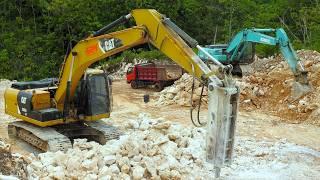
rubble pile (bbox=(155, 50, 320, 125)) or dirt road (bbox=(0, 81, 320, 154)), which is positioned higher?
rubble pile (bbox=(155, 50, 320, 125))

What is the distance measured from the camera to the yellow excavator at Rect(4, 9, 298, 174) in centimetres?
853

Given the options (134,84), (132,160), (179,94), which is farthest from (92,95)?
(134,84)

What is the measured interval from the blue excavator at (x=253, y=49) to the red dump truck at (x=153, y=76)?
1.78 meters

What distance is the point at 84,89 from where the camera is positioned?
10.7 meters

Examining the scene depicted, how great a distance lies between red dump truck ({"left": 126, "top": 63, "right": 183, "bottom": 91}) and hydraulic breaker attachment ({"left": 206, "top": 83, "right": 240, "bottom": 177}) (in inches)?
487

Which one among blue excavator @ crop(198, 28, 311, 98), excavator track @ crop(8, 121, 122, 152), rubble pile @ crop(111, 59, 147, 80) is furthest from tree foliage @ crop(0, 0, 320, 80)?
excavator track @ crop(8, 121, 122, 152)

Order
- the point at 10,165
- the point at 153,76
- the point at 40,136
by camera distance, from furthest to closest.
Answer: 1. the point at 153,76
2. the point at 40,136
3. the point at 10,165

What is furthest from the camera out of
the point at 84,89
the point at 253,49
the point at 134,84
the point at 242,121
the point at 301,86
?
the point at 134,84

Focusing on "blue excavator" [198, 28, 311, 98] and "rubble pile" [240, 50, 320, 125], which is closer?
"rubble pile" [240, 50, 320, 125]

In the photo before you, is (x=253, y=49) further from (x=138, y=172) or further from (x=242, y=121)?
(x=138, y=172)

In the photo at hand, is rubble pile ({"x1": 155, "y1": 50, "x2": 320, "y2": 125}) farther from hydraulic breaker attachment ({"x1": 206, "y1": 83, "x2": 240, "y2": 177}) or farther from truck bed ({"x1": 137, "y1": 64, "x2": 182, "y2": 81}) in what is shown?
hydraulic breaker attachment ({"x1": 206, "y1": 83, "x2": 240, "y2": 177})

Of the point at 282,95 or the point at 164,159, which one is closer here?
the point at 164,159

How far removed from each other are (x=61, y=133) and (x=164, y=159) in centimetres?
309

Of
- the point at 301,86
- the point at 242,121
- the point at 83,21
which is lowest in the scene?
the point at 242,121
